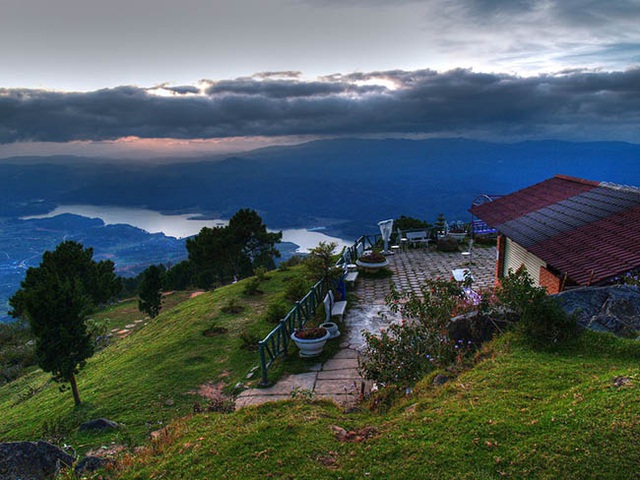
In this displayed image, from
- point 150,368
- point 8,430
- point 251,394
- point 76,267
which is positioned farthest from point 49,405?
point 76,267

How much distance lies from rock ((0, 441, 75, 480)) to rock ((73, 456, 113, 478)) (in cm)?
22

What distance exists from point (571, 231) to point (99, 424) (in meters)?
10.9

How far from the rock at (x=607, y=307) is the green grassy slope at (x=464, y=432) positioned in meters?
0.53

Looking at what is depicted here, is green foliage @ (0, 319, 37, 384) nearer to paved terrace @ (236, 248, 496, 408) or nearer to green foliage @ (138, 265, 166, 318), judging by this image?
green foliage @ (138, 265, 166, 318)

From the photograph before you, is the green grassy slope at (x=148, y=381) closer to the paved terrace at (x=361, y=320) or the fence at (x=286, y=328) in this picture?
the fence at (x=286, y=328)

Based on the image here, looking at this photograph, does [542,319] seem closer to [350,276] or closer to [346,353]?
[346,353]

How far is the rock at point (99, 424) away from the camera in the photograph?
7092 mm

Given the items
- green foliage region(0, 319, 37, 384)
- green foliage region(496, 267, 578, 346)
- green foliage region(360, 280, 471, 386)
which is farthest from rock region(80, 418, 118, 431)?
green foliage region(0, 319, 37, 384)

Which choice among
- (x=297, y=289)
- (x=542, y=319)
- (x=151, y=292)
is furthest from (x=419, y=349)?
(x=151, y=292)

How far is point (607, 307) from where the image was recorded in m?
6.15

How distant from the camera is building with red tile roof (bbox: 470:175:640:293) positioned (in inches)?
297

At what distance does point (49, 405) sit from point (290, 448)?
9081 mm

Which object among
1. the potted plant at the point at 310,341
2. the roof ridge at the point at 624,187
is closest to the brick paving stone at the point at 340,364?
the potted plant at the point at 310,341

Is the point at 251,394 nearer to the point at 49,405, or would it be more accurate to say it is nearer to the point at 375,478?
the point at 375,478
